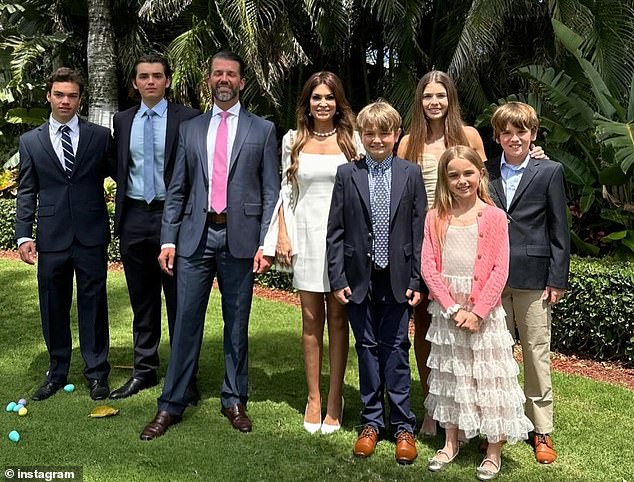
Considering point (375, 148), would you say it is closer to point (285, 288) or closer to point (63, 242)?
point (63, 242)

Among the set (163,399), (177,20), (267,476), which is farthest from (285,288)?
(177,20)

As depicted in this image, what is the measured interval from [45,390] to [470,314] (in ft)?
10.7

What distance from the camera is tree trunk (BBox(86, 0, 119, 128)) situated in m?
11.9

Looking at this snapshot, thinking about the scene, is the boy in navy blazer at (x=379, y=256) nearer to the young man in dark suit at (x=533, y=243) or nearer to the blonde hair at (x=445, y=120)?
the blonde hair at (x=445, y=120)

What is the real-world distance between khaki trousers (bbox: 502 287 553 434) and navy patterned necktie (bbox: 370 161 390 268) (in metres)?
0.79

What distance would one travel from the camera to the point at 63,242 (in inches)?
193

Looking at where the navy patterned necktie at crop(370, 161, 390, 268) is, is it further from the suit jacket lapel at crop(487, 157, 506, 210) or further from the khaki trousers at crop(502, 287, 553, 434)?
the khaki trousers at crop(502, 287, 553, 434)

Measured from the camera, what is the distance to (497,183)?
412 cm

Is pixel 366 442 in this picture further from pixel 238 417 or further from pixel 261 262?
pixel 261 262

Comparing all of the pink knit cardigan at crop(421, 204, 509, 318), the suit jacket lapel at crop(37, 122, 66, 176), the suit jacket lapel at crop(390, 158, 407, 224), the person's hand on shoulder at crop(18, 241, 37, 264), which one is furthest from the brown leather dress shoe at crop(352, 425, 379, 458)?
the suit jacket lapel at crop(37, 122, 66, 176)

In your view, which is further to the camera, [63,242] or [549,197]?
[63,242]

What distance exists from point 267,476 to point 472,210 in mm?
1941

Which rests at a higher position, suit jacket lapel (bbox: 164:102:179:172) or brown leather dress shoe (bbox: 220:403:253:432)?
suit jacket lapel (bbox: 164:102:179:172)

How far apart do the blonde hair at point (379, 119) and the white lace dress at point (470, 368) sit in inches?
28.7
